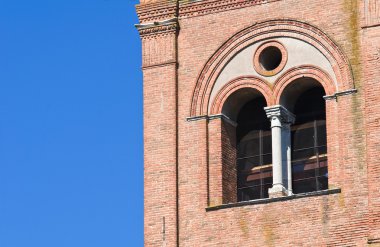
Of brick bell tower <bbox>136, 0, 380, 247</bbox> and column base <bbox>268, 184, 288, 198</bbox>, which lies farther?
column base <bbox>268, 184, 288, 198</bbox>

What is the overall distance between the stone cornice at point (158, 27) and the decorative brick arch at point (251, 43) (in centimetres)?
Answer: 132

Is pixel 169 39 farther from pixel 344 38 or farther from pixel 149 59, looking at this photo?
pixel 344 38

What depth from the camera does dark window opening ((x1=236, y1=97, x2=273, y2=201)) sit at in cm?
5319

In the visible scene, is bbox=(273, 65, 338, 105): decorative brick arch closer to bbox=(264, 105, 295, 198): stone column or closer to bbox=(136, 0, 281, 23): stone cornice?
bbox=(264, 105, 295, 198): stone column

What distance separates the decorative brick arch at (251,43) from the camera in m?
52.8

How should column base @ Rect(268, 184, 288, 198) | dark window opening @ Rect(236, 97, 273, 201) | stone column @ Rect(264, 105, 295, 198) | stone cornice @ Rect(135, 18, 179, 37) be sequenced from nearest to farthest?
column base @ Rect(268, 184, 288, 198) → stone column @ Rect(264, 105, 295, 198) → dark window opening @ Rect(236, 97, 273, 201) → stone cornice @ Rect(135, 18, 179, 37)

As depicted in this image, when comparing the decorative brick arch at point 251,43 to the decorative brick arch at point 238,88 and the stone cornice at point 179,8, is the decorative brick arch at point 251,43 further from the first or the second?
the stone cornice at point 179,8

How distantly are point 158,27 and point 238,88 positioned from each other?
2.63 m

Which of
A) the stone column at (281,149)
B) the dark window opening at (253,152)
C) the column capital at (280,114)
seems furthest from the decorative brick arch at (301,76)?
the dark window opening at (253,152)

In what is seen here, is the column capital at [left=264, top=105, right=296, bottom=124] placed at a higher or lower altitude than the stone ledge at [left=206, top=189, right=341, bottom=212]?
Answer: higher

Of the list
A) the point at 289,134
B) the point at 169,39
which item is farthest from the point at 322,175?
the point at 169,39

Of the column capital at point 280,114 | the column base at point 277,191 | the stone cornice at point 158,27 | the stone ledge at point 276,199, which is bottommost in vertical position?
the stone ledge at point 276,199

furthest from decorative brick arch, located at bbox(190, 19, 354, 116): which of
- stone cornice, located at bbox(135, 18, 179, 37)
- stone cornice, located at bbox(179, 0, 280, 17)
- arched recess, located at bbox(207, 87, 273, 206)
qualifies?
stone cornice, located at bbox(135, 18, 179, 37)

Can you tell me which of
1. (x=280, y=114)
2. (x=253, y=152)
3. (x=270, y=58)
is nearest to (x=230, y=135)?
(x=253, y=152)
